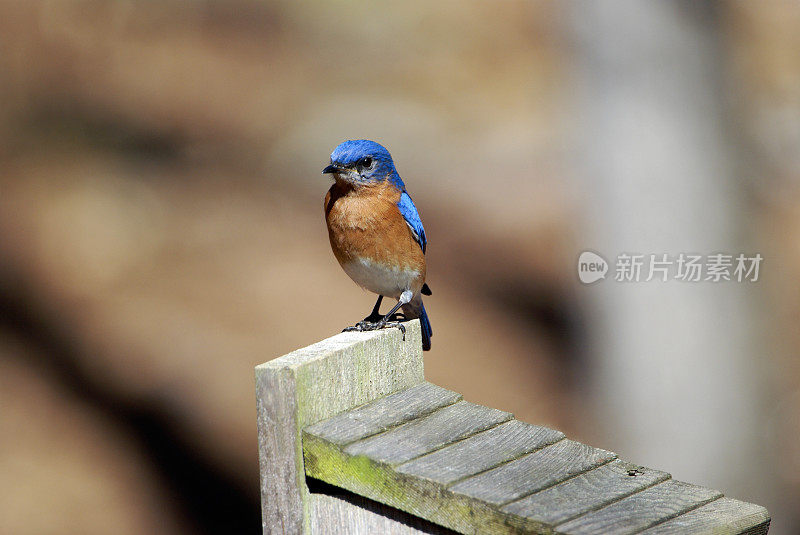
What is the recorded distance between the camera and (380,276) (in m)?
3.96

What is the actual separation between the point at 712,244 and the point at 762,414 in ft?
2.98

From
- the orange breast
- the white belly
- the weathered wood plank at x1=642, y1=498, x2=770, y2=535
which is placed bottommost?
the weathered wood plank at x1=642, y1=498, x2=770, y2=535

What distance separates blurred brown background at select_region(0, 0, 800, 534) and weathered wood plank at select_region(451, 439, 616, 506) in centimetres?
256

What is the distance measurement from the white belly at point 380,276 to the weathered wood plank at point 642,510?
1902mm

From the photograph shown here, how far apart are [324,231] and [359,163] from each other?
2195 millimetres

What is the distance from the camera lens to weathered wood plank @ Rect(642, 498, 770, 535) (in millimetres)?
1997

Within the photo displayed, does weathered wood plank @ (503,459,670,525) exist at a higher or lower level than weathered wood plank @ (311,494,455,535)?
higher

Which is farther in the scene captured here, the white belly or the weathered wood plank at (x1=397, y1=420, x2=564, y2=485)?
the white belly

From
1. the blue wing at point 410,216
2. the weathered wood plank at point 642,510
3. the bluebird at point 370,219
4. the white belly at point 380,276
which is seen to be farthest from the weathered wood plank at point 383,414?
the blue wing at point 410,216

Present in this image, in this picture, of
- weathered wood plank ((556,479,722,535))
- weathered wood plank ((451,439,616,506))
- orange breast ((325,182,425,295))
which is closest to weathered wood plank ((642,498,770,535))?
weathered wood plank ((556,479,722,535))

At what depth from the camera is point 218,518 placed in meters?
5.79

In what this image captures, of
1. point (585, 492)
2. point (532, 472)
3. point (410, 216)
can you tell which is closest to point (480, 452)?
point (532, 472)

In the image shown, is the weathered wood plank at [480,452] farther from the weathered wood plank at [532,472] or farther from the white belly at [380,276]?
the white belly at [380,276]

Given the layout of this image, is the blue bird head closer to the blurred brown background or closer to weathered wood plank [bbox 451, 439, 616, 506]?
the blurred brown background
